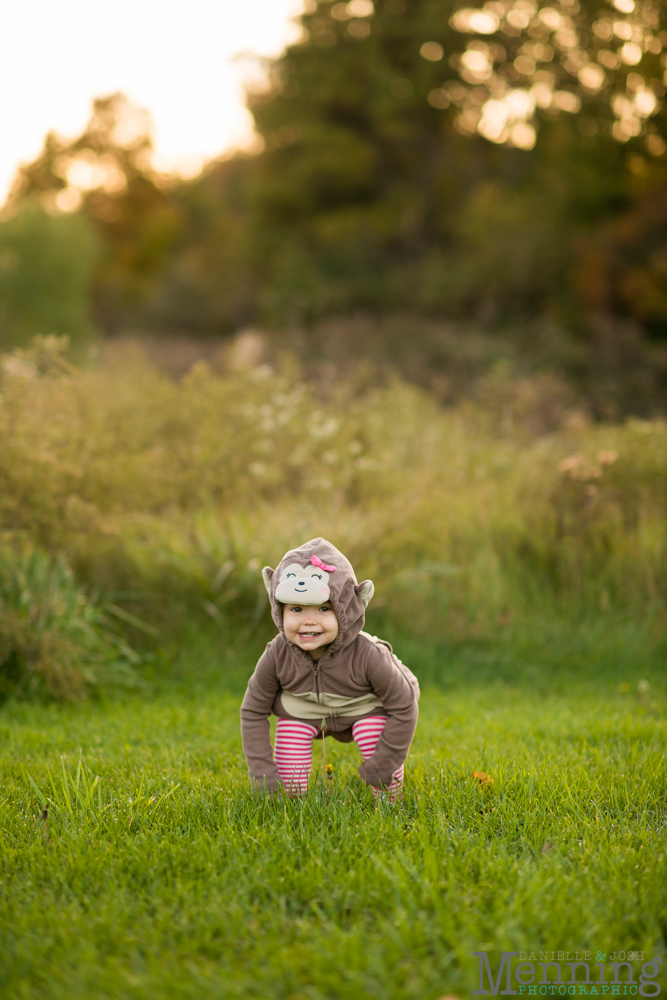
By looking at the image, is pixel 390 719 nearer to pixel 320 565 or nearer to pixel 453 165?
pixel 320 565

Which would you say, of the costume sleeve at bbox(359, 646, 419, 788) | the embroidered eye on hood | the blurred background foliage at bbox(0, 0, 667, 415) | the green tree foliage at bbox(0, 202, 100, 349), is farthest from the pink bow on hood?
the green tree foliage at bbox(0, 202, 100, 349)

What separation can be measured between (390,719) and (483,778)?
473mm

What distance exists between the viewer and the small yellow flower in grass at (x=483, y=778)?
2.87m

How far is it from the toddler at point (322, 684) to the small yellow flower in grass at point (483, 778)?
30 centimetres

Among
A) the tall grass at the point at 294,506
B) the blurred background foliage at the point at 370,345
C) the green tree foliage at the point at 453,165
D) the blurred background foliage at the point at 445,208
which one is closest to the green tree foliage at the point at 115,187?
the blurred background foliage at the point at 370,345

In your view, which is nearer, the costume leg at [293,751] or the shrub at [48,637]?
the costume leg at [293,751]

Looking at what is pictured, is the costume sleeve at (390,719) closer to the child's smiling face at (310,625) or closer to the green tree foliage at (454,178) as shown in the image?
the child's smiling face at (310,625)

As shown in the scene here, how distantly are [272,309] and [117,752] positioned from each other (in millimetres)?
22660

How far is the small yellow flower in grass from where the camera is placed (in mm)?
2871

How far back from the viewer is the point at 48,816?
2648 mm

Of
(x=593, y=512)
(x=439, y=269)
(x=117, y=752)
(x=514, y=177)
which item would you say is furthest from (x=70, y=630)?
(x=514, y=177)

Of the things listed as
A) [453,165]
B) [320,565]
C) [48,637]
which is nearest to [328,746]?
[320,565]

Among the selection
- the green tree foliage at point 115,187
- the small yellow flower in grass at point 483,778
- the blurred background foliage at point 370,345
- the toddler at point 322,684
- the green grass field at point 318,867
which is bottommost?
the green grass field at point 318,867

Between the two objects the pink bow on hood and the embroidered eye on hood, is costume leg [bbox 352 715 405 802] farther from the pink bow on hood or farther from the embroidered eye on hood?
the pink bow on hood
